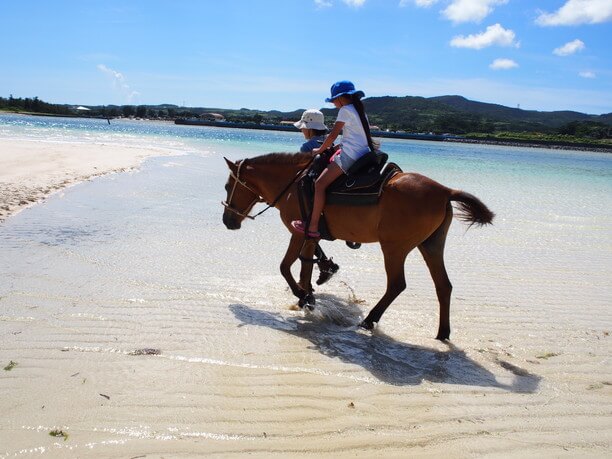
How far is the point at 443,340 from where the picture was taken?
553 cm

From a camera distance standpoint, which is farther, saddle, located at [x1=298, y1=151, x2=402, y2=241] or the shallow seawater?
saddle, located at [x1=298, y1=151, x2=402, y2=241]

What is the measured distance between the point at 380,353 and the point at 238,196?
304 cm

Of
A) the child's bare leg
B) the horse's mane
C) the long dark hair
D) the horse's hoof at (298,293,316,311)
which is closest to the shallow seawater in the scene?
the horse's hoof at (298,293,316,311)

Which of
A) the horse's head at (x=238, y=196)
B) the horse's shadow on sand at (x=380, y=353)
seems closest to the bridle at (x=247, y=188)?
the horse's head at (x=238, y=196)

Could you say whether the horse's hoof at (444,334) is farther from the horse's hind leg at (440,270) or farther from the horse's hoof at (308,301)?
the horse's hoof at (308,301)

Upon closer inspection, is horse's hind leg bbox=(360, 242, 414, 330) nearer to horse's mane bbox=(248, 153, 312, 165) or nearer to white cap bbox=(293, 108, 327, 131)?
horse's mane bbox=(248, 153, 312, 165)

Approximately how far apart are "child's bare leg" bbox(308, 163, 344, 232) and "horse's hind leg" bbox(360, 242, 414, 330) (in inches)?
33.4

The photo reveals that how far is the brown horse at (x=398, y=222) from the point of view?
17.4ft

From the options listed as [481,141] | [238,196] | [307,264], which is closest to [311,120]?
[238,196]

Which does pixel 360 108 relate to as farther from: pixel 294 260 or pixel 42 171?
pixel 42 171

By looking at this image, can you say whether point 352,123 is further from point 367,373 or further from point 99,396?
point 99,396

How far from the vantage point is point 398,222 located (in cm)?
537

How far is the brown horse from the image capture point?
529 centimetres

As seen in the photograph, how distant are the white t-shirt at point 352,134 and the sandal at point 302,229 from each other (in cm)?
101
